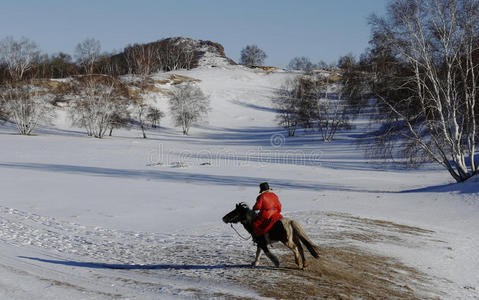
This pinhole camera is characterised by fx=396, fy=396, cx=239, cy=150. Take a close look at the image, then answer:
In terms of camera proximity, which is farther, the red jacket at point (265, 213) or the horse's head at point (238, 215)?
the horse's head at point (238, 215)

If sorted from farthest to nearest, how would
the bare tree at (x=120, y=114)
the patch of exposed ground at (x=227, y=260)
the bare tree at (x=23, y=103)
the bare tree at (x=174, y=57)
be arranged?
the bare tree at (x=174, y=57)
the bare tree at (x=120, y=114)
the bare tree at (x=23, y=103)
the patch of exposed ground at (x=227, y=260)

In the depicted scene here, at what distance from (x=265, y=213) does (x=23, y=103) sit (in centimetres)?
5013

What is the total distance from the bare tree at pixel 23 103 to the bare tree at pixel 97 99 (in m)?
4.37

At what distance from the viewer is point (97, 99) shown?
169 ft

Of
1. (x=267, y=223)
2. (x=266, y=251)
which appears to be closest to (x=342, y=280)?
(x=266, y=251)

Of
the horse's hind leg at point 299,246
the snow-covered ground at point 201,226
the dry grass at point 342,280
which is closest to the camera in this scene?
the dry grass at point 342,280

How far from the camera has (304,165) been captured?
31.4 m

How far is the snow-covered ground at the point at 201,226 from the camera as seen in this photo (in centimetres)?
698

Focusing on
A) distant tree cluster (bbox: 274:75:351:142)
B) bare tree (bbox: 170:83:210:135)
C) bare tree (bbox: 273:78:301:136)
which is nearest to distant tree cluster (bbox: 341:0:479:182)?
distant tree cluster (bbox: 274:75:351:142)

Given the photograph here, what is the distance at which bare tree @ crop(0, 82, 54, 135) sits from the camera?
48.3 metres

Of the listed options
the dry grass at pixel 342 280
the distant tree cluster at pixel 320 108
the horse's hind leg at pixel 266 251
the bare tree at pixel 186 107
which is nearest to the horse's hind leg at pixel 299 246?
the dry grass at pixel 342 280

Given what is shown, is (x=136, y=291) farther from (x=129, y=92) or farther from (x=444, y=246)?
(x=129, y=92)

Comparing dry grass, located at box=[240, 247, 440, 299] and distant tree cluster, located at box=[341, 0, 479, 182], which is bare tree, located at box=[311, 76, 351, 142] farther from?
dry grass, located at box=[240, 247, 440, 299]

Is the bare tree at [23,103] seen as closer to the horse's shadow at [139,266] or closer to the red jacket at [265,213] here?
the horse's shadow at [139,266]
